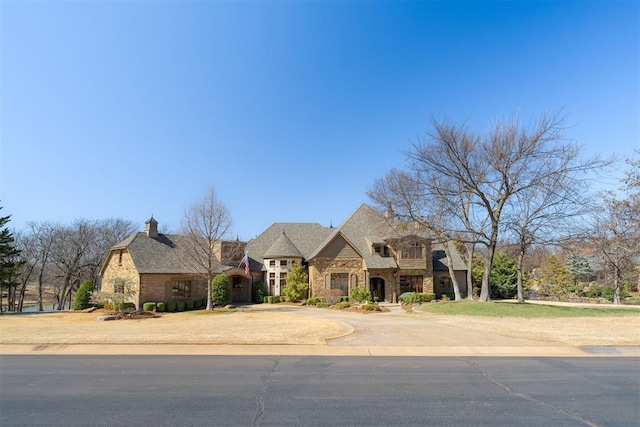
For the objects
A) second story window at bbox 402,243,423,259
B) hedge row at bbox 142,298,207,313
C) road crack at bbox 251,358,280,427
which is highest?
second story window at bbox 402,243,423,259

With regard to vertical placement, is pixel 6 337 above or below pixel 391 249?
below

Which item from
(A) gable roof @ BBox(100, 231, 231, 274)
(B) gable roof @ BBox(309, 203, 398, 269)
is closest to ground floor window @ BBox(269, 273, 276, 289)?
(B) gable roof @ BBox(309, 203, 398, 269)

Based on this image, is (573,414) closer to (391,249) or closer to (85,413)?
(85,413)

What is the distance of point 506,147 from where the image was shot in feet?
81.6

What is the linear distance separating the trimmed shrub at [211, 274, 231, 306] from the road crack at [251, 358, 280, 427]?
2238cm

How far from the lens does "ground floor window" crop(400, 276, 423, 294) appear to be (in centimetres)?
3609

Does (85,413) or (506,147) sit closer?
(85,413)

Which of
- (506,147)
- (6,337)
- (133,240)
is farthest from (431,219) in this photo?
(6,337)

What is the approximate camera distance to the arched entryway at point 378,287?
3603 cm

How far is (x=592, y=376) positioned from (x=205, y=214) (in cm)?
2514

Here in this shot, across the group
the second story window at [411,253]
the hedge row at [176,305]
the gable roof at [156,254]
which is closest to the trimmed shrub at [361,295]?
the second story window at [411,253]

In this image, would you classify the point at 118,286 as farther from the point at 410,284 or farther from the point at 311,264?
the point at 410,284

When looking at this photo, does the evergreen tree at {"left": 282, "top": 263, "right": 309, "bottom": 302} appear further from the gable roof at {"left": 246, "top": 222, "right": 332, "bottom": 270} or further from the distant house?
the gable roof at {"left": 246, "top": 222, "right": 332, "bottom": 270}

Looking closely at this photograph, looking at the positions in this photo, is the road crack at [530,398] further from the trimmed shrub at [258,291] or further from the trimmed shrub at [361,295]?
the trimmed shrub at [258,291]
